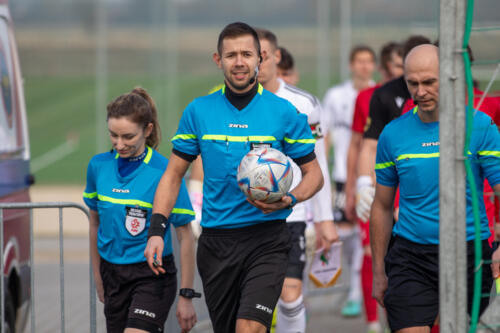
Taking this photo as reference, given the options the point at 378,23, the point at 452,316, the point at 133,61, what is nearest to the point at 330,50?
the point at 378,23

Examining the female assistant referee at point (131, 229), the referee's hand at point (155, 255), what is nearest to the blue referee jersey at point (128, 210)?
the female assistant referee at point (131, 229)

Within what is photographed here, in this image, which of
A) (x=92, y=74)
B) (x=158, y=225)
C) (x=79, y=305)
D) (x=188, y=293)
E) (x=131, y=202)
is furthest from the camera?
(x=92, y=74)

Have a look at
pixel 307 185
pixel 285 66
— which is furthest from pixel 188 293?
pixel 285 66

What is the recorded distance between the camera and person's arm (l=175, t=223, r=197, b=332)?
16.3ft

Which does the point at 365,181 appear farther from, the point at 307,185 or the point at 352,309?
the point at 352,309

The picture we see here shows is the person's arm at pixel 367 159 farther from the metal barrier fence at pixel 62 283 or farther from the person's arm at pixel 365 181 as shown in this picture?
the metal barrier fence at pixel 62 283

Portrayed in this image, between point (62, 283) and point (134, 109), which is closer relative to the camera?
point (134, 109)

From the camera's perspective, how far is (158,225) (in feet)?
15.5

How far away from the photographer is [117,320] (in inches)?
206

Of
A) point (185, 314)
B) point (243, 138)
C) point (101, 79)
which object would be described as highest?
point (101, 79)

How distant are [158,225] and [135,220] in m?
0.44

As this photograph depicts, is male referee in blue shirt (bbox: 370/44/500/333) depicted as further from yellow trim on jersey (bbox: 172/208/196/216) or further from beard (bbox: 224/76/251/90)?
yellow trim on jersey (bbox: 172/208/196/216)

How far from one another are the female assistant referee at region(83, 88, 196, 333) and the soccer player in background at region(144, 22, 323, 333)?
0.27 metres

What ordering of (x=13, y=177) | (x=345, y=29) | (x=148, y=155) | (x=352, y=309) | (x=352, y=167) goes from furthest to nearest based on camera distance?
(x=345, y=29)
(x=352, y=309)
(x=352, y=167)
(x=13, y=177)
(x=148, y=155)
